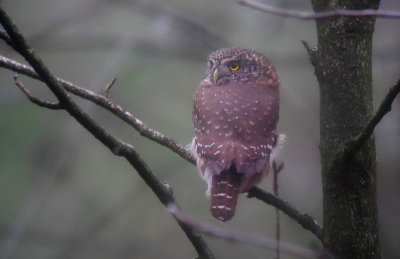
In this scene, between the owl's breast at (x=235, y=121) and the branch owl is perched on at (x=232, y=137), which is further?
the owl's breast at (x=235, y=121)

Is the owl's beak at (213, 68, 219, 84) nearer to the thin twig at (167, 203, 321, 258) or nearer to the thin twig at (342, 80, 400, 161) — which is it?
the thin twig at (342, 80, 400, 161)

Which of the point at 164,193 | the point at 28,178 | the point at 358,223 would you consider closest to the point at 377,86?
the point at 358,223

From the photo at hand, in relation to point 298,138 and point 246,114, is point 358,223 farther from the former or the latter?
point 298,138

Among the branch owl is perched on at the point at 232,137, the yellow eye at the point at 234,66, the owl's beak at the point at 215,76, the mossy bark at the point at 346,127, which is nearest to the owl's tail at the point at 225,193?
the branch owl is perched on at the point at 232,137

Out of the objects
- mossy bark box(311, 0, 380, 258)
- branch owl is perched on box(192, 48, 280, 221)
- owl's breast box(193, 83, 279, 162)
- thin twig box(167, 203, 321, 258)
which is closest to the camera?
thin twig box(167, 203, 321, 258)

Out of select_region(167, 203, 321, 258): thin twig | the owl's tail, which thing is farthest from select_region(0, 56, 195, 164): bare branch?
select_region(167, 203, 321, 258): thin twig

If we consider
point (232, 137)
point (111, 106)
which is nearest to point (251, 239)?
point (111, 106)

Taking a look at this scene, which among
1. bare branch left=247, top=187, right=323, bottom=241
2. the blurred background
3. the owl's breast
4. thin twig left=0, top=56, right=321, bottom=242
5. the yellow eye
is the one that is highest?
thin twig left=0, top=56, right=321, bottom=242

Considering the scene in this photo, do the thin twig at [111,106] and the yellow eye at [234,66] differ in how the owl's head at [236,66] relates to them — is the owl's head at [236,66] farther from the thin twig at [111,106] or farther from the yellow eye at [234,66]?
the thin twig at [111,106]
